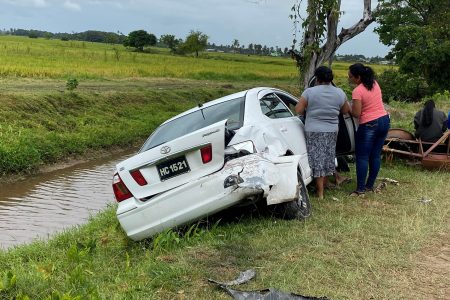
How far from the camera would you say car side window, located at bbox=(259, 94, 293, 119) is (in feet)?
20.0

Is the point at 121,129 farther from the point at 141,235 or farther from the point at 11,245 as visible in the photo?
the point at 141,235

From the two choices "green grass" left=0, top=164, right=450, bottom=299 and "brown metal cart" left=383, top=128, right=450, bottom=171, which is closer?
"green grass" left=0, top=164, right=450, bottom=299

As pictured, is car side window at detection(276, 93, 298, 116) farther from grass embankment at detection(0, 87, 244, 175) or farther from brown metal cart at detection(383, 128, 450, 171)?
grass embankment at detection(0, 87, 244, 175)

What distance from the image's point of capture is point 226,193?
4793mm

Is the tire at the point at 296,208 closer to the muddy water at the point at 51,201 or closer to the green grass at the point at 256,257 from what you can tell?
the green grass at the point at 256,257

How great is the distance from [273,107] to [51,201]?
5.26m

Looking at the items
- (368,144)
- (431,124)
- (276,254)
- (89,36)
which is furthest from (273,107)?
(89,36)

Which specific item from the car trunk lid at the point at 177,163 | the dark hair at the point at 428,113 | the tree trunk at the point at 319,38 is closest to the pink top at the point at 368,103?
the dark hair at the point at 428,113

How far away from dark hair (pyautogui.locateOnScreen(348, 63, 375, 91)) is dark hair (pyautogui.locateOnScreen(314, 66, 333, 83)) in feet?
1.45

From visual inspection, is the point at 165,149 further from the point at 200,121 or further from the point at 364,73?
the point at 364,73

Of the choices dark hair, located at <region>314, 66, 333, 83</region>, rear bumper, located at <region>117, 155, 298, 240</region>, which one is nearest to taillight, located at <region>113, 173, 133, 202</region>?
rear bumper, located at <region>117, 155, 298, 240</region>

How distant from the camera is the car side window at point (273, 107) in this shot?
6.09 meters

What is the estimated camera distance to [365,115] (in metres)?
6.75

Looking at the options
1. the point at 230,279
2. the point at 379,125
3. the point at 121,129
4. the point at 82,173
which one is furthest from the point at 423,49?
the point at 230,279
